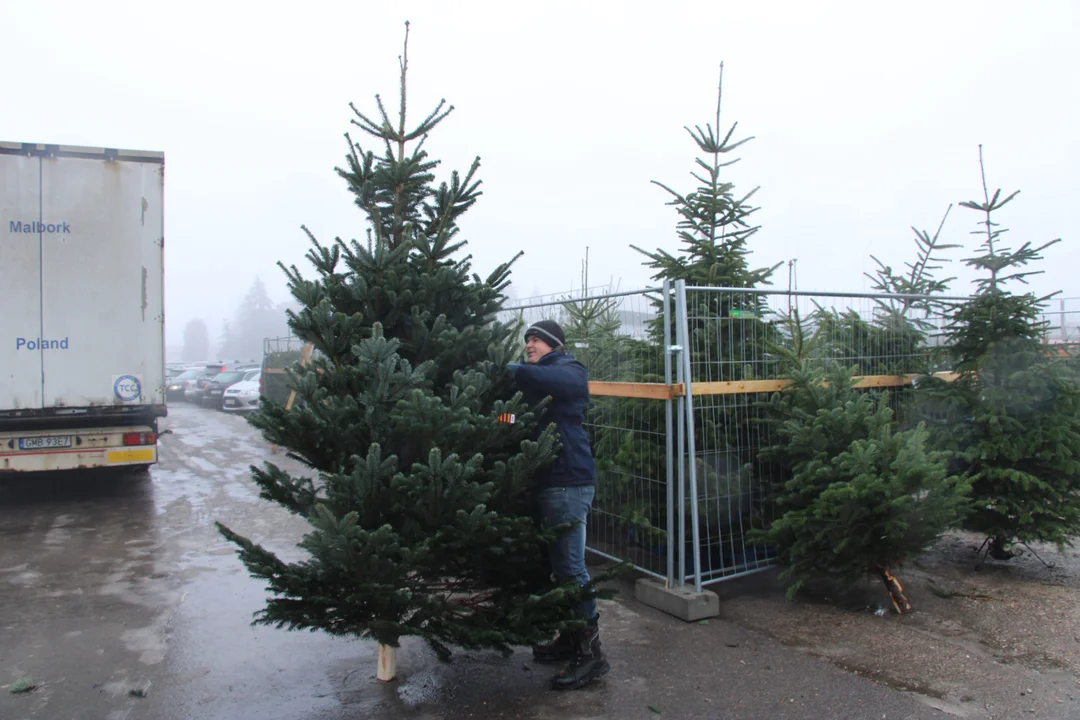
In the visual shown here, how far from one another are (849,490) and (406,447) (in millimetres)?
2678

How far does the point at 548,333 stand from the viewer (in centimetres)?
433

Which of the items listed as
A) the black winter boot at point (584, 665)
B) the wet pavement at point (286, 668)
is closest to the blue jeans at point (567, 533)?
the black winter boot at point (584, 665)

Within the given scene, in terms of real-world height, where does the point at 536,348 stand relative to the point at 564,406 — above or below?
above

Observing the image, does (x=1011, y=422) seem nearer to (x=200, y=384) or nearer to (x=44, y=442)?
(x=44, y=442)

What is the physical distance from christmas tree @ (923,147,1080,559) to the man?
310 centimetres

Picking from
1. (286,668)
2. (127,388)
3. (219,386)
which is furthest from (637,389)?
(219,386)

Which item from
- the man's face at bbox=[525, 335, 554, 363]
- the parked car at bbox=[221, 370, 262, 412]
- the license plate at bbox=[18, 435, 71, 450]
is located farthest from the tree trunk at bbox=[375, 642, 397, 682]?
the parked car at bbox=[221, 370, 262, 412]

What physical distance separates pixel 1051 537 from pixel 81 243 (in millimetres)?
9961

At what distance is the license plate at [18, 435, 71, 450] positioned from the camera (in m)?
8.84

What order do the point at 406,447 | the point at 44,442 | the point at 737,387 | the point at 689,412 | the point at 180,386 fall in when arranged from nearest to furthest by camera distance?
the point at 406,447 → the point at 689,412 → the point at 737,387 → the point at 44,442 → the point at 180,386

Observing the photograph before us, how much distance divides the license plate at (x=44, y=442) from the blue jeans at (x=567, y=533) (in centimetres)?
749

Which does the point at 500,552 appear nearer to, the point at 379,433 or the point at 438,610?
the point at 438,610

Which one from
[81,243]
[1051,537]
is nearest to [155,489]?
[81,243]

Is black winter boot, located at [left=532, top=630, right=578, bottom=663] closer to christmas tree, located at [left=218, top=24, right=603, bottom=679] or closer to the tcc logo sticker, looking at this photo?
christmas tree, located at [left=218, top=24, right=603, bottom=679]
